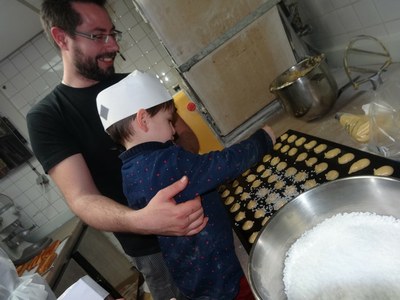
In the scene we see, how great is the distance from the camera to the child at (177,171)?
86cm

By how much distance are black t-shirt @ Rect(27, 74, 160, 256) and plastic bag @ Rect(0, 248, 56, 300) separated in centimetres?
36

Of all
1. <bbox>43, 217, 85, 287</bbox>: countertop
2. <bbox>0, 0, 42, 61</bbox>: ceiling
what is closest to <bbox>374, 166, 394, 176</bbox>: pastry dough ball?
<bbox>43, 217, 85, 287</bbox>: countertop

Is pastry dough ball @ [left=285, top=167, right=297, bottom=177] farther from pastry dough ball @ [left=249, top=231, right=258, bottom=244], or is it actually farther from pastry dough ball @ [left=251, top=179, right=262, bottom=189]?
pastry dough ball @ [left=249, top=231, right=258, bottom=244]

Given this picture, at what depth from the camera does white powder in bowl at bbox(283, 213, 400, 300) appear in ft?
1.38

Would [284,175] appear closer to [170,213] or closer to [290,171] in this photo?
[290,171]

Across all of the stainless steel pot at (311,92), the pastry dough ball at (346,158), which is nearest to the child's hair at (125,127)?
the stainless steel pot at (311,92)

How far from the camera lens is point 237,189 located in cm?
99

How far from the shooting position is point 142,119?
0.92m

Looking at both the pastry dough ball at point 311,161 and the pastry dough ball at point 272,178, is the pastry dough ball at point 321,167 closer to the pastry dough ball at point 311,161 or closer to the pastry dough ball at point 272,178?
the pastry dough ball at point 311,161

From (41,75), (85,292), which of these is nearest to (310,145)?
(85,292)

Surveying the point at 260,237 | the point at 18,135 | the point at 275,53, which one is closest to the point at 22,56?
the point at 18,135

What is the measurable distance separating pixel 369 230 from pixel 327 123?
0.63m

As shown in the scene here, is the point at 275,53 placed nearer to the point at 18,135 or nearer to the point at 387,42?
the point at 387,42

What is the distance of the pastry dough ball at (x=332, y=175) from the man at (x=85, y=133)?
59 centimetres
